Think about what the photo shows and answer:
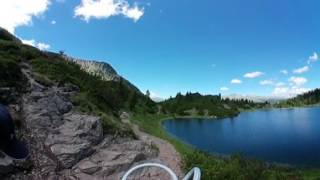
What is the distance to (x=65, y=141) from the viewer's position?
70.4ft

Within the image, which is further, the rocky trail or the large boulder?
the large boulder

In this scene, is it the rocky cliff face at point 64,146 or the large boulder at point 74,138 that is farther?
the large boulder at point 74,138

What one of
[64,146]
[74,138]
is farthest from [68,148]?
Answer: [74,138]

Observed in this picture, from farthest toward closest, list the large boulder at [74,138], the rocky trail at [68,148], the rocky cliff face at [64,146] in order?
the large boulder at [74,138] → the rocky trail at [68,148] → the rocky cliff face at [64,146]

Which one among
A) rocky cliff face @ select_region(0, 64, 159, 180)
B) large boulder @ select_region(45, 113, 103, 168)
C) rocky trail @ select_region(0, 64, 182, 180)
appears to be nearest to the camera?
rocky cliff face @ select_region(0, 64, 159, 180)

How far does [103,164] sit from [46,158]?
10.4ft

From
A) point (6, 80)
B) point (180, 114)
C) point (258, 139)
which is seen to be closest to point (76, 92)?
point (6, 80)

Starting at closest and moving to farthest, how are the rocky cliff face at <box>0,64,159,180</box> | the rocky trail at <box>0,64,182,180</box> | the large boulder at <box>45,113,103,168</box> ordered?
the rocky cliff face at <box>0,64,159,180</box> → the rocky trail at <box>0,64,182,180</box> → the large boulder at <box>45,113,103,168</box>

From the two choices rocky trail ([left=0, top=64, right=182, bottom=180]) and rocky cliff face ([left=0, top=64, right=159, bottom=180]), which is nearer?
rocky cliff face ([left=0, top=64, right=159, bottom=180])

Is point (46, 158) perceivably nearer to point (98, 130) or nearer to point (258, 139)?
point (98, 130)

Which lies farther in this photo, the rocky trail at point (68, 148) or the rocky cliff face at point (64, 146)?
the rocky trail at point (68, 148)

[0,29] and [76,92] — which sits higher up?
[0,29]

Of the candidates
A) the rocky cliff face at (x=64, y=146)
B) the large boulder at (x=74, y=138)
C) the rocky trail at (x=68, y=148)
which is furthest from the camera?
the large boulder at (x=74, y=138)

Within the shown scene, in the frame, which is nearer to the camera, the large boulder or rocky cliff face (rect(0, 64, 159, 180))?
rocky cliff face (rect(0, 64, 159, 180))
